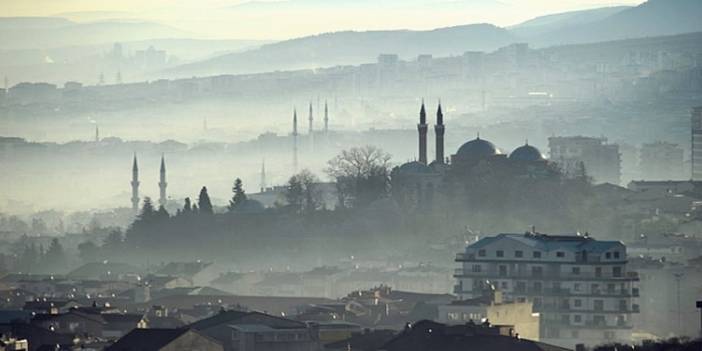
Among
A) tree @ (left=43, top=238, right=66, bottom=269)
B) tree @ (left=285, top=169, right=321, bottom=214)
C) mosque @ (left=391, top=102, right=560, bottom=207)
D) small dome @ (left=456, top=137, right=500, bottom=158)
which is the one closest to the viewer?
tree @ (left=43, top=238, right=66, bottom=269)

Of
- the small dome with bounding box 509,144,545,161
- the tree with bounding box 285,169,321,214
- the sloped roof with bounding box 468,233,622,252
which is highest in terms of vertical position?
the small dome with bounding box 509,144,545,161

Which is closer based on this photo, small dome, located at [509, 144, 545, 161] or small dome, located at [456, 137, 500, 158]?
small dome, located at [509, 144, 545, 161]

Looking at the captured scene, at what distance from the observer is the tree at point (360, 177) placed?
142 metres

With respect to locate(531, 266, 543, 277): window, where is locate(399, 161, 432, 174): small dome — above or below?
above

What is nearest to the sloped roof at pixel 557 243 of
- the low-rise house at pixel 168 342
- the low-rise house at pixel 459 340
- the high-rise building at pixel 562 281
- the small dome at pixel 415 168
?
the high-rise building at pixel 562 281

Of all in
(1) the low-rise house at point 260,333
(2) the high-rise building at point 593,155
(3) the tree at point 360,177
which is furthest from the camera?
(2) the high-rise building at point 593,155

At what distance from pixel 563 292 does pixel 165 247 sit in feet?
156

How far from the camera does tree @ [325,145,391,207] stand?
142 metres

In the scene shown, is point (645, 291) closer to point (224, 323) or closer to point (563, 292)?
point (563, 292)

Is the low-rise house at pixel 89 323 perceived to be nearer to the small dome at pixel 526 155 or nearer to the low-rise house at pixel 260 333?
the low-rise house at pixel 260 333

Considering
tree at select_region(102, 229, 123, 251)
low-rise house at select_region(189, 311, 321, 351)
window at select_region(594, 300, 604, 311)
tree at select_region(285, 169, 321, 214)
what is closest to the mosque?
tree at select_region(285, 169, 321, 214)

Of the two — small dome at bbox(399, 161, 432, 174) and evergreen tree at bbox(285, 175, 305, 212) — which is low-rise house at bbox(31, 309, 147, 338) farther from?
evergreen tree at bbox(285, 175, 305, 212)

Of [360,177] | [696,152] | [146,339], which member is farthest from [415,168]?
[146,339]

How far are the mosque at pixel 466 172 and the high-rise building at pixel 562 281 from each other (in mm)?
40399
